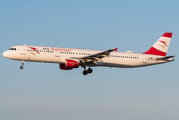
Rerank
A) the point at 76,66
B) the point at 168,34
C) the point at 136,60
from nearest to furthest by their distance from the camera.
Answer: the point at 76,66 → the point at 136,60 → the point at 168,34

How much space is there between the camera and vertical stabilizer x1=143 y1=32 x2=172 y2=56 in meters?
66.8

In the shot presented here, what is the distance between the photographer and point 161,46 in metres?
67.4

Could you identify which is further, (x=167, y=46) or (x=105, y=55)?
(x=167, y=46)

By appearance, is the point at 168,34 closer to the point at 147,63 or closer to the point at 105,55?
the point at 147,63

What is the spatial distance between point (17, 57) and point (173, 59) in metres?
31.1

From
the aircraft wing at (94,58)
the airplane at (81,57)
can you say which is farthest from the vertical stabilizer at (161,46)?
the aircraft wing at (94,58)

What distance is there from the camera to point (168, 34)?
6856cm

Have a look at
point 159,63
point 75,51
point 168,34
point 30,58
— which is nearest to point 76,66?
point 75,51

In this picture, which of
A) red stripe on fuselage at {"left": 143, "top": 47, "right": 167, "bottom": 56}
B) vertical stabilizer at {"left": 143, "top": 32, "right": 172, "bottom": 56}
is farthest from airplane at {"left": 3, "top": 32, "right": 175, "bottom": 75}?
vertical stabilizer at {"left": 143, "top": 32, "right": 172, "bottom": 56}

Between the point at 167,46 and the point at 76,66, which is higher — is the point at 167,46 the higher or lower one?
the higher one

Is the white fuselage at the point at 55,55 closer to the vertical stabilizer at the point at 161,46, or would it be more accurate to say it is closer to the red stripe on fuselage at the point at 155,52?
the red stripe on fuselage at the point at 155,52

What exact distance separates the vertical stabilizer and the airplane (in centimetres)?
154

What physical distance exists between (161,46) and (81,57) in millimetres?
18770

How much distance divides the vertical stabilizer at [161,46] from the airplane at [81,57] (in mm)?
1543
